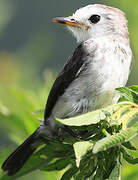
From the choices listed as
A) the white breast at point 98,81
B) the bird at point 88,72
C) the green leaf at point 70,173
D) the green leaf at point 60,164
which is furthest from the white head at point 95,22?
the green leaf at point 70,173

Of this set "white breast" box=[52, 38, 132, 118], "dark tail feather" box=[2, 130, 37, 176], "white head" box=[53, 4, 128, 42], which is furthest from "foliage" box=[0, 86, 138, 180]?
"white head" box=[53, 4, 128, 42]

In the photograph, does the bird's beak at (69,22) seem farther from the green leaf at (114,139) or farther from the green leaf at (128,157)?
the green leaf at (114,139)

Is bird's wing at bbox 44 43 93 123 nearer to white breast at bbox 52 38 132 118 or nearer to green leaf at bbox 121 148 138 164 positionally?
white breast at bbox 52 38 132 118

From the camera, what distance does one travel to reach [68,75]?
4.37 meters

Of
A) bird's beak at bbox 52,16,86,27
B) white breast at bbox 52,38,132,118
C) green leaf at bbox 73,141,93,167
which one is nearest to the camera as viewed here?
green leaf at bbox 73,141,93,167

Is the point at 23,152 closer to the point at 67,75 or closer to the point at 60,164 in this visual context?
the point at 67,75

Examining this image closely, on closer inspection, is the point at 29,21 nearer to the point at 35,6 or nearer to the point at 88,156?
the point at 35,6

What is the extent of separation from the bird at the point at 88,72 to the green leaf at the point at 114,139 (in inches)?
63.8

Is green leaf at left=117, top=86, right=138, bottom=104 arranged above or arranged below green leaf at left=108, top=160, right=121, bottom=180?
above

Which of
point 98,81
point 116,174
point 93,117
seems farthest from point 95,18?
point 116,174

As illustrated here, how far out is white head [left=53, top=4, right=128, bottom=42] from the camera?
15.0 feet

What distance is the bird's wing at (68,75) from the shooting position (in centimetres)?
431

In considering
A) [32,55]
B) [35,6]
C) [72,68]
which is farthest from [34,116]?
[35,6]

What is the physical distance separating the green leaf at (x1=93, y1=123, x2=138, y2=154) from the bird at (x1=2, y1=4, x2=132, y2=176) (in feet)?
5.32
